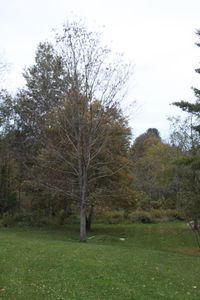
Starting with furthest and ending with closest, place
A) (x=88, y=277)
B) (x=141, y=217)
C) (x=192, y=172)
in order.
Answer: (x=141, y=217)
(x=192, y=172)
(x=88, y=277)

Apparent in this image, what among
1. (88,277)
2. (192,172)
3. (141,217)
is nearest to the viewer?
(88,277)

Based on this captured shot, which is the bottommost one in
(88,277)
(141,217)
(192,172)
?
(88,277)

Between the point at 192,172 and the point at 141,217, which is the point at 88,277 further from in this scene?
the point at 141,217

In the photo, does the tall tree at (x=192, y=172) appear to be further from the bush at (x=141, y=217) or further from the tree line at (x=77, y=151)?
the bush at (x=141, y=217)

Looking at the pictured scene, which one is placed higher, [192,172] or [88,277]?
[192,172]

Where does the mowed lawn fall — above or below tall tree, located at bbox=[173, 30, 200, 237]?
below

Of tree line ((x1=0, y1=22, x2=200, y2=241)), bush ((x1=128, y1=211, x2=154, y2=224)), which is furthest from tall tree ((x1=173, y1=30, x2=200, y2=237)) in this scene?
bush ((x1=128, y1=211, x2=154, y2=224))

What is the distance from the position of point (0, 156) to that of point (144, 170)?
17.0 metres

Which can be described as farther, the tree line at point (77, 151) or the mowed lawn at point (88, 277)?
the tree line at point (77, 151)

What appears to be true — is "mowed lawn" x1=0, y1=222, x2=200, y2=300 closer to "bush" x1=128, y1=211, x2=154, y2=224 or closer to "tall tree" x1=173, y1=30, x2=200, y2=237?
"tall tree" x1=173, y1=30, x2=200, y2=237

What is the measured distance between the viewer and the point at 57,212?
93.2 ft

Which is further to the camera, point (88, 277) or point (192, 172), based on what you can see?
point (192, 172)

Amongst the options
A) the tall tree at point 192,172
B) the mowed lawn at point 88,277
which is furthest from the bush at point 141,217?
the mowed lawn at point 88,277

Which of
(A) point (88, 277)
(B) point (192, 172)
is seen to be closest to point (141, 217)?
(B) point (192, 172)
